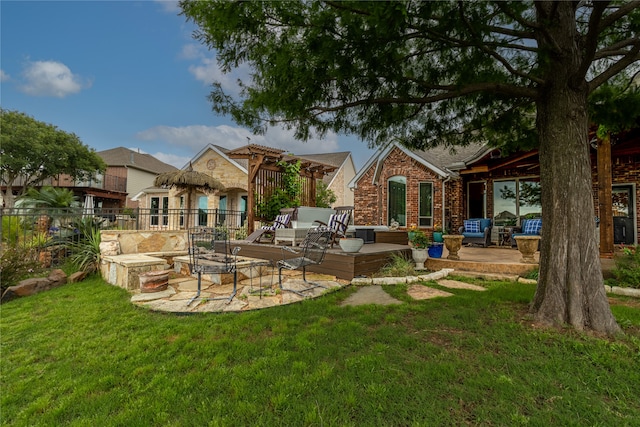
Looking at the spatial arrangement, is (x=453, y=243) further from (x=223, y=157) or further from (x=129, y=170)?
(x=129, y=170)

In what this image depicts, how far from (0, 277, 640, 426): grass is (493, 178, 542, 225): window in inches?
283

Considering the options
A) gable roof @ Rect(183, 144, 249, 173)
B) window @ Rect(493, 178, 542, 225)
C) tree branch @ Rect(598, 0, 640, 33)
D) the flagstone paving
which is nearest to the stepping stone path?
the flagstone paving

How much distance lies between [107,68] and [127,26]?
18.6 ft

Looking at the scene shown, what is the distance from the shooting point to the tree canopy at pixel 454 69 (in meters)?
2.66

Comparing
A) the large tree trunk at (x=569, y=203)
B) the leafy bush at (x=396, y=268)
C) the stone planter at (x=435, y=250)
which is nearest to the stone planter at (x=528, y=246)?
the stone planter at (x=435, y=250)

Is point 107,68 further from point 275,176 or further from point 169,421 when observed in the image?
point 169,421

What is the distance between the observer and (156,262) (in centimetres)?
539

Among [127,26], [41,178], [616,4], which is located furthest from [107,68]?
[41,178]

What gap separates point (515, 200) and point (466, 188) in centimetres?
178

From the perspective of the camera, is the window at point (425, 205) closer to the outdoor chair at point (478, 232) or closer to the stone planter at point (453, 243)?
the outdoor chair at point (478, 232)

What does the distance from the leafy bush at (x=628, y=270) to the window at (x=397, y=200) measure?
308 inches

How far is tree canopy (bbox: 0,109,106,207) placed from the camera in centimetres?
2017

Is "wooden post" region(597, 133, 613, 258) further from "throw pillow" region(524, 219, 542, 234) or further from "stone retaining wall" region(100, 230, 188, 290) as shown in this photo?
"stone retaining wall" region(100, 230, 188, 290)

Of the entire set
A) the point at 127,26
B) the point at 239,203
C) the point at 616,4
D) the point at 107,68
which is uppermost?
the point at 107,68
